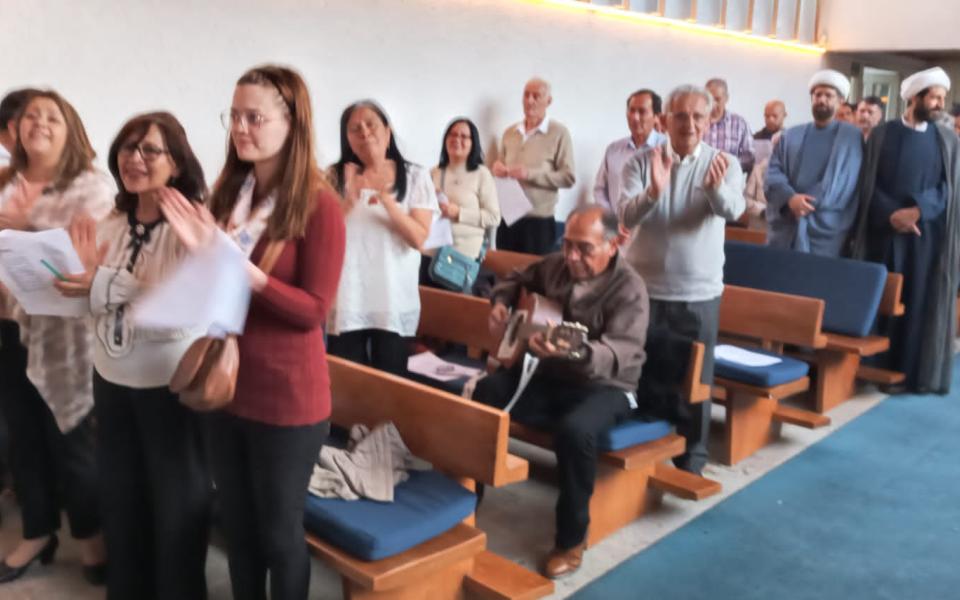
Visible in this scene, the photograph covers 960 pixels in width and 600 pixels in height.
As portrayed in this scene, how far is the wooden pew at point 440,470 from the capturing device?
215cm

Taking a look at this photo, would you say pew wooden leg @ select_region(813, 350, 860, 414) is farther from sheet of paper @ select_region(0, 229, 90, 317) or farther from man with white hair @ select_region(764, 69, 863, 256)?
sheet of paper @ select_region(0, 229, 90, 317)

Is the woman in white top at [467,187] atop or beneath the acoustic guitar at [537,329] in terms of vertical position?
atop

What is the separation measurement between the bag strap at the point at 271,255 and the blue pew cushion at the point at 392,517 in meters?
0.73

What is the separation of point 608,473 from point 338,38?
3204 mm

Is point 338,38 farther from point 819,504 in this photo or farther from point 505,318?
point 819,504

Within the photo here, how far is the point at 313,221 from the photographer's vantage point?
72.7 inches

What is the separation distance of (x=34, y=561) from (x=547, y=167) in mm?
3648

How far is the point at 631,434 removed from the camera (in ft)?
9.77

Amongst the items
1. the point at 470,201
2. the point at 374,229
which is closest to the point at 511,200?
the point at 470,201

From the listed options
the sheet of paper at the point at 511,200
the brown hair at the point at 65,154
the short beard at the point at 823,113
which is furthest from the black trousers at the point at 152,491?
the short beard at the point at 823,113

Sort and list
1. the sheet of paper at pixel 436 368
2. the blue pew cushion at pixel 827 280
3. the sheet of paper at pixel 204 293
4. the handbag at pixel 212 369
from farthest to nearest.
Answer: the blue pew cushion at pixel 827 280, the sheet of paper at pixel 436 368, the handbag at pixel 212 369, the sheet of paper at pixel 204 293

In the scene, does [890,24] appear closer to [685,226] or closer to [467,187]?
[467,187]

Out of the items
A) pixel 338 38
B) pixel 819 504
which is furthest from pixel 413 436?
pixel 338 38

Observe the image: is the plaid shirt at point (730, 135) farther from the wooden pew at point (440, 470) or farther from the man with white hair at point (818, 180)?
the wooden pew at point (440, 470)
